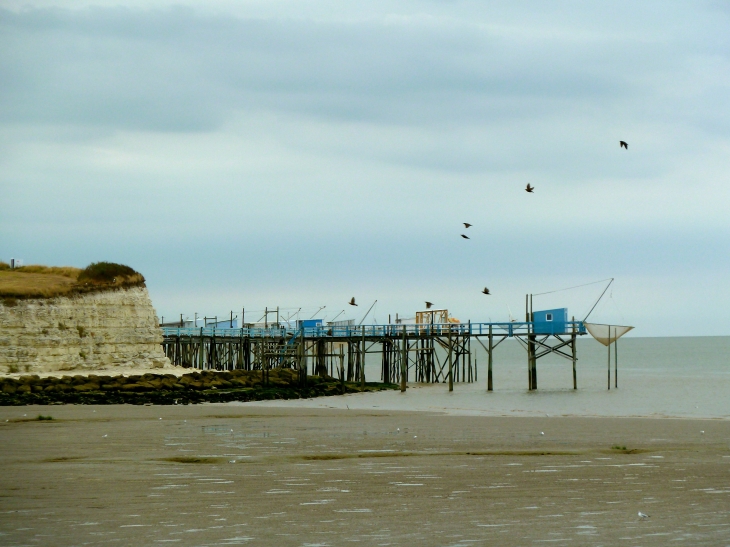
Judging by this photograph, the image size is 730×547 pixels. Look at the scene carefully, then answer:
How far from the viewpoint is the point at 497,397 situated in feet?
139

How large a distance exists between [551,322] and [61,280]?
28670 mm

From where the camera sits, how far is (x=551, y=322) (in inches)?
1954

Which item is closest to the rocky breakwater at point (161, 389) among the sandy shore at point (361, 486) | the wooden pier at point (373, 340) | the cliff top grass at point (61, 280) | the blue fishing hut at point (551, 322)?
the wooden pier at point (373, 340)

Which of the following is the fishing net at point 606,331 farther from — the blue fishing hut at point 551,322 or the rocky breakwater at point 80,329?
the rocky breakwater at point 80,329

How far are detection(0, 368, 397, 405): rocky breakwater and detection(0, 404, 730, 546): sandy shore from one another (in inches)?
501

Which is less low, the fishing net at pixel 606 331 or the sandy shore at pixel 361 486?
the fishing net at pixel 606 331

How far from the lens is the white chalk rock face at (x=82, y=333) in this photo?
45.4m

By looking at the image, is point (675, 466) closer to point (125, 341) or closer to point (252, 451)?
point (252, 451)

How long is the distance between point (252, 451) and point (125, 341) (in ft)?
116

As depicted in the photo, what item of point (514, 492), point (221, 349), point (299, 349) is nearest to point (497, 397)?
point (299, 349)

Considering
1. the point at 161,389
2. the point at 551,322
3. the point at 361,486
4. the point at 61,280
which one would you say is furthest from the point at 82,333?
the point at 361,486

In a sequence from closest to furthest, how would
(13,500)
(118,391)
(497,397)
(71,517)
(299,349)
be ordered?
(71,517) → (13,500) → (118,391) → (497,397) → (299,349)

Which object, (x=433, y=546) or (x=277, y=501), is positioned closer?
(x=433, y=546)

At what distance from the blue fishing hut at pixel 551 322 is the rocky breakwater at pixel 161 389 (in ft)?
32.7
